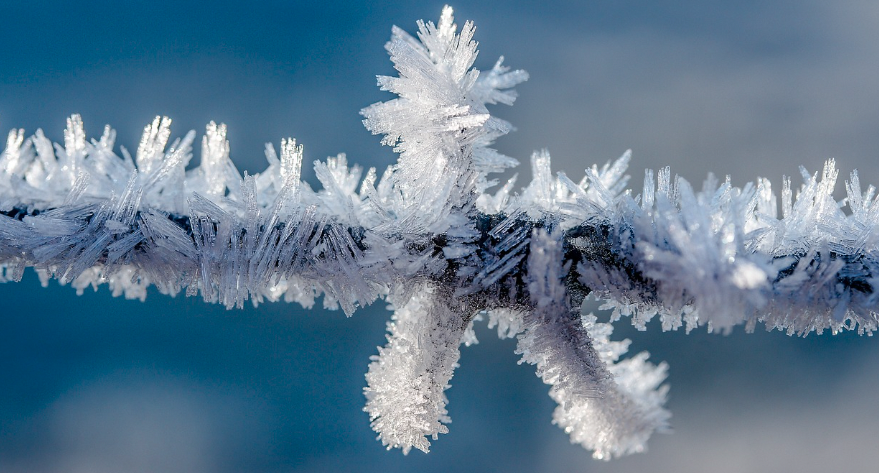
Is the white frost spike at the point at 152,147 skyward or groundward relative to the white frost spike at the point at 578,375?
skyward

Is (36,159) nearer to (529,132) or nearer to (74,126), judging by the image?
(74,126)

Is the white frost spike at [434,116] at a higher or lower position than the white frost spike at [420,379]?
higher

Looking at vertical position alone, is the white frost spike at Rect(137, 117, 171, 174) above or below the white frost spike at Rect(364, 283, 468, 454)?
above

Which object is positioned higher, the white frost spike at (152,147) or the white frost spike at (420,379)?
the white frost spike at (152,147)

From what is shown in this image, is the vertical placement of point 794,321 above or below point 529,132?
below

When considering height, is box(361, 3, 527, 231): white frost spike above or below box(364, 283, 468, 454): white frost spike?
above

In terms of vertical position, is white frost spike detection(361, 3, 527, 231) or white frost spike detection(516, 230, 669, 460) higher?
white frost spike detection(361, 3, 527, 231)

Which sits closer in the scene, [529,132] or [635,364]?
[635,364]

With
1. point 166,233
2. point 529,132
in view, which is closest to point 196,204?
point 166,233
